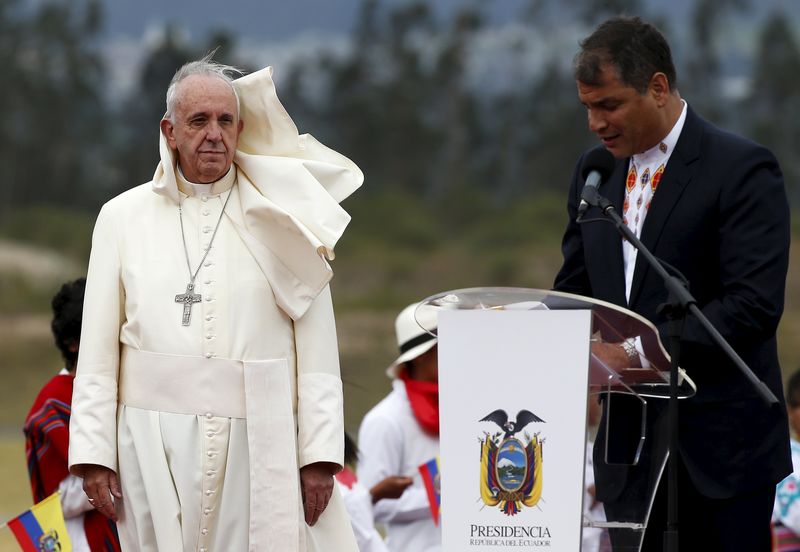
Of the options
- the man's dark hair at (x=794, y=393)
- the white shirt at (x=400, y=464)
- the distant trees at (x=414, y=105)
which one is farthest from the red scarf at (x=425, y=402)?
the distant trees at (x=414, y=105)

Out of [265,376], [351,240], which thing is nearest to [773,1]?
[351,240]

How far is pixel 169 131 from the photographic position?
422cm

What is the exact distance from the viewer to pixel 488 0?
3444 centimetres

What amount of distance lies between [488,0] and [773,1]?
6.75 m

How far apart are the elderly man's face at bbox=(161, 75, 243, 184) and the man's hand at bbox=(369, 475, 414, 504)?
216 cm

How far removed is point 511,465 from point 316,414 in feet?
2.67

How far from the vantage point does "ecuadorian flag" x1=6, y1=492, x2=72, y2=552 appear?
4.57 metres

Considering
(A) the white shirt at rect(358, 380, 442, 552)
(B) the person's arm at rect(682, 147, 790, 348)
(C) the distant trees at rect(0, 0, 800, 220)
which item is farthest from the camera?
(C) the distant trees at rect(0, 0, 800, 220)

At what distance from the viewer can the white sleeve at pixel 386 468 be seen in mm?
6059

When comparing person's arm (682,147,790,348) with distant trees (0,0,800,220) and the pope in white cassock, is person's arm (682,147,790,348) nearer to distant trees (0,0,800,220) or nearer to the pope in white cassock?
the pope in white cassock

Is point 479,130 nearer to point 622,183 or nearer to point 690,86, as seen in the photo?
point 690,86

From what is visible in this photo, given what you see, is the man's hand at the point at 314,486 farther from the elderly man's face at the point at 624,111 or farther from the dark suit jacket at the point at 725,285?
the elderly man's face at the point at 624,111

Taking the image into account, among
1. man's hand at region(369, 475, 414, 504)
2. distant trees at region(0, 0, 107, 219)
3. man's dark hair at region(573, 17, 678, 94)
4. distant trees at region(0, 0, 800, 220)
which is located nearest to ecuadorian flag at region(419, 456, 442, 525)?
man's hand at region(369, 475, 414, 504)

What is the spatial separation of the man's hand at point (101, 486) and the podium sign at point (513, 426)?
105cm
